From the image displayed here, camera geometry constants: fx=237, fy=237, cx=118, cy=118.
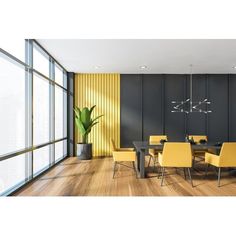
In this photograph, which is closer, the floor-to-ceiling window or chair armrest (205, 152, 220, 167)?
the floor-to-ceiling window

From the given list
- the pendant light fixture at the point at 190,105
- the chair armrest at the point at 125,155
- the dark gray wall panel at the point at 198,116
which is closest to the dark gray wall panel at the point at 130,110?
the pendant light fixture at the point at 190,105

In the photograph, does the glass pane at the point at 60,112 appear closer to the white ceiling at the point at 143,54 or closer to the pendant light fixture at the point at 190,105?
the white ceiling at the point at 143,54

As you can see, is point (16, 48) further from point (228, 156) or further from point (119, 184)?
point (228, 156)

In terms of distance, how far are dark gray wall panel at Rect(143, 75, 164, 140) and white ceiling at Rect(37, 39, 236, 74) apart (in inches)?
19.5

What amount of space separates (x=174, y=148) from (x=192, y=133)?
12.7 feet

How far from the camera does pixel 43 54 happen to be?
541 centimetres

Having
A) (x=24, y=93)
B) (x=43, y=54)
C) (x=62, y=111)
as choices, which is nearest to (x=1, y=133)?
(x=24, y=93)

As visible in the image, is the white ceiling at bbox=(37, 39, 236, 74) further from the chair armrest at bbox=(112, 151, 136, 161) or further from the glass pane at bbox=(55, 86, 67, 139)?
the chair armrest at bbox=(112, 151, 136, 161)

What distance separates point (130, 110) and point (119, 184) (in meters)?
3.80

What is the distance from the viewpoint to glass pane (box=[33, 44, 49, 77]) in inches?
198

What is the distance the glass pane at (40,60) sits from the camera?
16.5 feet

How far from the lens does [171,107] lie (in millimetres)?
7902

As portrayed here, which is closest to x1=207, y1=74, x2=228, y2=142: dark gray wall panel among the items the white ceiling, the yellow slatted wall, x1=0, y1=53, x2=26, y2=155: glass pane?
the white ceiling
